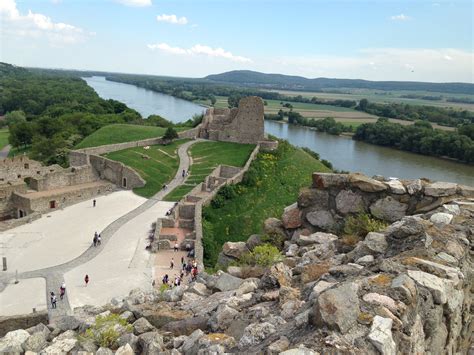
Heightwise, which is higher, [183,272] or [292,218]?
[292,218]

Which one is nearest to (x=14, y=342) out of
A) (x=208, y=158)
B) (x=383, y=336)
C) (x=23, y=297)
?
(x=383, y=336)

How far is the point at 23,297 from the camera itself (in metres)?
17.3

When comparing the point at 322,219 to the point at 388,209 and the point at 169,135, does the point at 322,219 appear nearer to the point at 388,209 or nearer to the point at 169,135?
the point at 388,209

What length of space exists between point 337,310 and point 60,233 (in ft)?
77.8

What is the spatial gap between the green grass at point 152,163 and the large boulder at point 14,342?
2464 cm

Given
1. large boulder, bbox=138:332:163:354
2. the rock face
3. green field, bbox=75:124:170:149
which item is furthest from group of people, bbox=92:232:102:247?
green field, bbox=75:124:170:149

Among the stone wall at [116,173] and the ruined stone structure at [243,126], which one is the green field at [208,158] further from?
the stone wall at [116,173]

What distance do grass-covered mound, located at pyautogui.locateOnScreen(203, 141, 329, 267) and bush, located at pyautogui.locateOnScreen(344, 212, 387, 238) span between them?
13935mm

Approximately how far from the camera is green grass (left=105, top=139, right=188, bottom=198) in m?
32.1

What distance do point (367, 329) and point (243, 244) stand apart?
6.63 meters

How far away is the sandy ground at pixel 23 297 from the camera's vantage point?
16375 mm

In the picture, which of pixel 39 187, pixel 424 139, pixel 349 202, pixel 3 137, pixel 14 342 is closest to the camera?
pixel 14 342

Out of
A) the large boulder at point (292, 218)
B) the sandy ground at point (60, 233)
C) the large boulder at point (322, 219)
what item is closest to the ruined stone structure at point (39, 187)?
the sandy ground at point (60, 233)

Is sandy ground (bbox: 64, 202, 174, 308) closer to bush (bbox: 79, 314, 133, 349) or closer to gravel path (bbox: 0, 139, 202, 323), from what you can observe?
gravel path (bbox: 0, 139, 202, 323)
